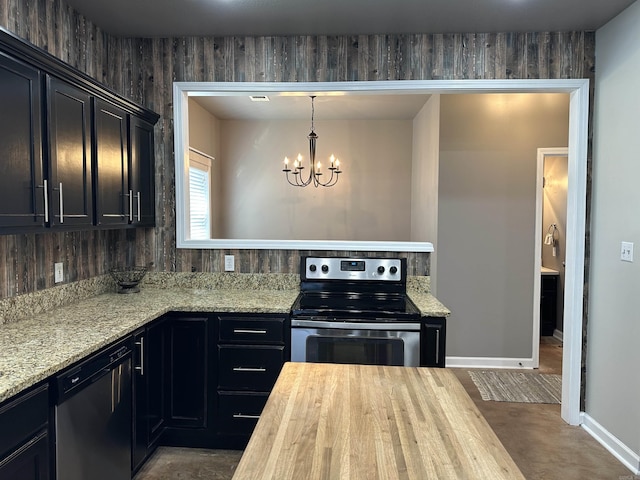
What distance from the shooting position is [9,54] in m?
1.66

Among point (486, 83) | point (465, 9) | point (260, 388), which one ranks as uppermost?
point (465, 9)

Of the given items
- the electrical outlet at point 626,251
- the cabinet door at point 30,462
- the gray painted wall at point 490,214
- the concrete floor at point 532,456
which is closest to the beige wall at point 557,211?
the gray painted wall at point 490,214

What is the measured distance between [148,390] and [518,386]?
9.62 feet

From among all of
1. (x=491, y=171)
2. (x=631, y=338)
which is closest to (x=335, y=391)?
(x=631, y=338)

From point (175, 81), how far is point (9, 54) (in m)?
1.41

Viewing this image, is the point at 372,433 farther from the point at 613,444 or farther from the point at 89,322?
the point at 613,444

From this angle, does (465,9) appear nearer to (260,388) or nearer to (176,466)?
(260,388)

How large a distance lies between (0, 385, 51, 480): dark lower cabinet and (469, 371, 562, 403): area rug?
2.98 meters

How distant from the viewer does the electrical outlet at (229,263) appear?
3076 millimetres

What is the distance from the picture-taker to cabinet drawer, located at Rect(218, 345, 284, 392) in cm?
250

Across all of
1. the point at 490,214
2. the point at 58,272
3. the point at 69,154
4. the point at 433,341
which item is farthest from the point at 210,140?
the point at 433,341

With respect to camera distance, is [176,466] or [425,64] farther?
[425,64]

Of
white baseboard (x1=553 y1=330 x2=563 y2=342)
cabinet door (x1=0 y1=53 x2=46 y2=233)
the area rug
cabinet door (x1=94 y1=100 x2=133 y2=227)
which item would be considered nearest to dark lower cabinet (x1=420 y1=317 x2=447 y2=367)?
the area rug

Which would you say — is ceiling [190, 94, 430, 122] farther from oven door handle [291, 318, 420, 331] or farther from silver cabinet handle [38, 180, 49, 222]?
silver cabinet handle [38, 180, 49, 222]
